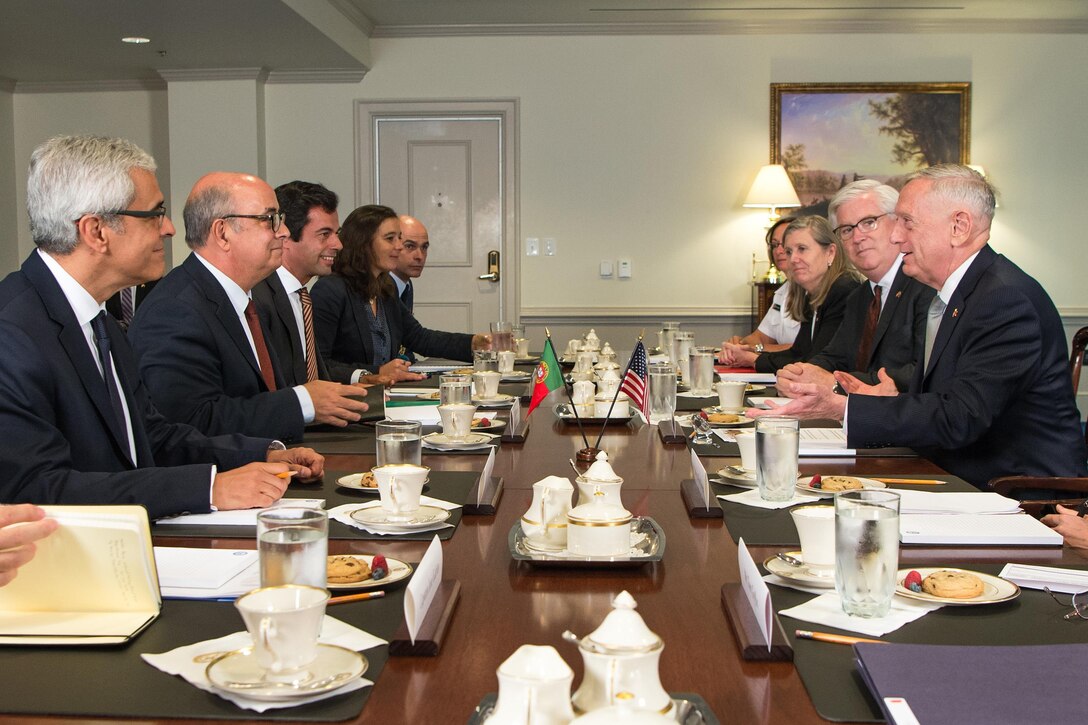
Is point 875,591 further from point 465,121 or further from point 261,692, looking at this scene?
point 465,121

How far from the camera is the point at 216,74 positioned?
24.7 feet

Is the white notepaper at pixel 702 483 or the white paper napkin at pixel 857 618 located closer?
the white paper napkin at pixel 857 618

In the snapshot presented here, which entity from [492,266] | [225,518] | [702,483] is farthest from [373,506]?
[492,266]

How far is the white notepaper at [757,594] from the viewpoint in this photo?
1.17 meters

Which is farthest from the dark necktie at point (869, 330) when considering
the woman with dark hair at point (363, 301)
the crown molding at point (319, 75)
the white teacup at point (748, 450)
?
the crown molding at point (319, 75)

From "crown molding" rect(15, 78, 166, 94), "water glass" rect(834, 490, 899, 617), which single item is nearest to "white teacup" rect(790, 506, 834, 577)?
"water glass" rect(834, 490, 899, 617)

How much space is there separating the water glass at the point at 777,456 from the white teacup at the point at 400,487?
579 millimetres

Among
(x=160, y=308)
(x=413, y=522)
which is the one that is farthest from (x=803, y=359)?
(x=413, y=522)

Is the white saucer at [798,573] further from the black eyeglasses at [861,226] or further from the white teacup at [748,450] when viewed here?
the black eyeglasses at [861,226]

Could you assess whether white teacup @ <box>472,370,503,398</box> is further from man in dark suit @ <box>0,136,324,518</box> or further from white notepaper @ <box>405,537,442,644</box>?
white notepaper @ <box>405,537,442,644</box>

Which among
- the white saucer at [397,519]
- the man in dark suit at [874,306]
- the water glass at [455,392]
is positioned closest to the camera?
the white saucer at [397,519]

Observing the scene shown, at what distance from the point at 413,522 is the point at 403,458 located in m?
0.27

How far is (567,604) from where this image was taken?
135 centimetres

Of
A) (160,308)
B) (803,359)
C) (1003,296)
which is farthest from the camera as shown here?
(803,359)
